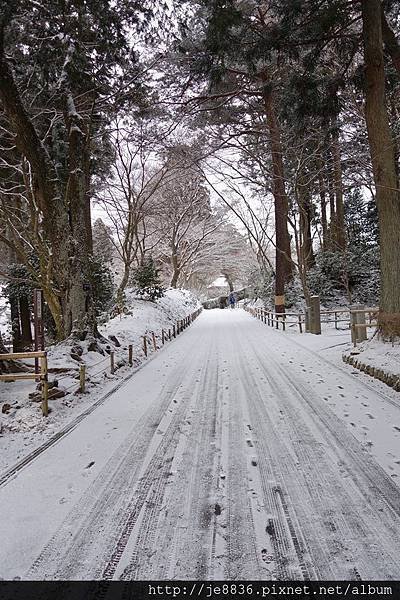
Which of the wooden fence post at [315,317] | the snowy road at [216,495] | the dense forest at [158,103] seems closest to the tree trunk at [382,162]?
the dense forest at [158,103]

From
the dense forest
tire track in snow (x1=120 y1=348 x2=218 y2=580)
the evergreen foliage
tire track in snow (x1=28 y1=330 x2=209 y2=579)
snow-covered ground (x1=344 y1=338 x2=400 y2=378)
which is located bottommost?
tire track in snow (x1=28 y1=330 x2=209 y2=579)

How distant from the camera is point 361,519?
8.69 feet

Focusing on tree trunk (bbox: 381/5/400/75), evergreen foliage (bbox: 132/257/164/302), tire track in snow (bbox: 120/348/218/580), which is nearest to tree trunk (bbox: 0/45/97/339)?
tire track in snow (bbox: 120/348/218/580)

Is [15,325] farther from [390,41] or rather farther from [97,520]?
[390,41]

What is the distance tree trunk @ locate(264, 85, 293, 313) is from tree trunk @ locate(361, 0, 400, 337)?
7313 mm

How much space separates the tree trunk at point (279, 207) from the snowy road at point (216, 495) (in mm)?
13214

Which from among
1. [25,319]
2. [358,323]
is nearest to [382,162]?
[358,323]

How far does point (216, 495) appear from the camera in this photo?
3039mm

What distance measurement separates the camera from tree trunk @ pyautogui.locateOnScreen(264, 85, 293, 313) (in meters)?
16.5

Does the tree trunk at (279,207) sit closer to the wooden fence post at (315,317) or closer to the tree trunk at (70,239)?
the wooden fence post at (315,317)

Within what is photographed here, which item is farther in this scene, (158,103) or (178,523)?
(158,103)

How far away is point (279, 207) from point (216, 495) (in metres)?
18.3

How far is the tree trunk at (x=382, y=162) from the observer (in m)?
7.98

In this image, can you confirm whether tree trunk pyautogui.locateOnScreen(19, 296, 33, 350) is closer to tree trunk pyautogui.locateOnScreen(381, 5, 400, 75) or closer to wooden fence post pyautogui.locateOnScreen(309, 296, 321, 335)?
wooden fence post pyautogui.locateOnScreen(309, 296, 321, 335)
